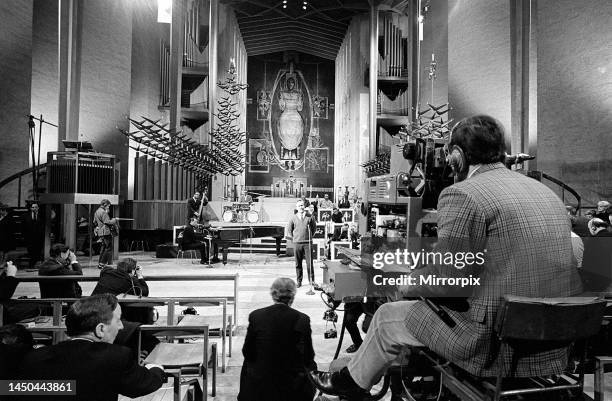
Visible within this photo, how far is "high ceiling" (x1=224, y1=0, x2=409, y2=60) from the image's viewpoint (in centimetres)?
2306

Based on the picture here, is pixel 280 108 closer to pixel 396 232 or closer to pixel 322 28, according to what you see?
pixel 322 28

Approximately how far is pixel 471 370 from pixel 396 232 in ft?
5.60

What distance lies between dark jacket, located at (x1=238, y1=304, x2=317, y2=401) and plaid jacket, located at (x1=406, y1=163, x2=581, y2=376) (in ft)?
3.79

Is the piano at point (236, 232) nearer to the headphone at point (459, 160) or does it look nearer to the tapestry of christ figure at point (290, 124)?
the headphone at point (459, 160)

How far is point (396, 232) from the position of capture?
11.1ft

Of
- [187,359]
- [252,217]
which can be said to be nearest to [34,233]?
[252,217]

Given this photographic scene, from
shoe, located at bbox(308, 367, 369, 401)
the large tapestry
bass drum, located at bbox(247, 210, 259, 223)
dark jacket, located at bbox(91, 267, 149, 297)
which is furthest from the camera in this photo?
the large tapestry

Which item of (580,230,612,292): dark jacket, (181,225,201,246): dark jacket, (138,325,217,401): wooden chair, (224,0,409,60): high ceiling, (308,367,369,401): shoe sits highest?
(224,0,409,60): high ceiling

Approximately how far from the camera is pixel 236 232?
11570mm

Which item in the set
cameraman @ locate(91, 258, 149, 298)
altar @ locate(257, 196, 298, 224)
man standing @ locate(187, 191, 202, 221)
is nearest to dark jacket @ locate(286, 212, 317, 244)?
man standing @ locate(187, 191, 202, 221)

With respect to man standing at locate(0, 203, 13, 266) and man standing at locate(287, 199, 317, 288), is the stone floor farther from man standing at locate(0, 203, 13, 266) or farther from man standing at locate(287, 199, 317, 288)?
man standing at locate(0, 203, 13, 266)

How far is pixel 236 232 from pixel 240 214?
8.08 ft

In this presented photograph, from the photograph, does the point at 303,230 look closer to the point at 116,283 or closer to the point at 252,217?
the point at 116,283

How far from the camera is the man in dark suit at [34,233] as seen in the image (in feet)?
32.1
